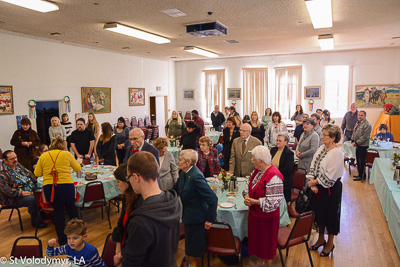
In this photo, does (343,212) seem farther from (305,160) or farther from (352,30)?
(352,30)

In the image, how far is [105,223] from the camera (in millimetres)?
5758

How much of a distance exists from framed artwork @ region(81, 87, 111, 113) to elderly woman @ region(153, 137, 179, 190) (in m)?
7.77

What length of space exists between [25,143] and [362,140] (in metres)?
8.53

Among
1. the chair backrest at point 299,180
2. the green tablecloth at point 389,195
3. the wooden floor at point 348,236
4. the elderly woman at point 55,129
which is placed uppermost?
the elderly woman at point 55,129

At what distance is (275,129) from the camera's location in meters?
8.25

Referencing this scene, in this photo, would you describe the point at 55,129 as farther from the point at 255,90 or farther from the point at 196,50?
the point at 255,90

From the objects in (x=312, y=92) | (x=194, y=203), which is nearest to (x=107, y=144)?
(x=194, y=203)

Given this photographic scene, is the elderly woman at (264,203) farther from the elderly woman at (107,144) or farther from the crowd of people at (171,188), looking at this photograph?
the elderly woman at (107,144)

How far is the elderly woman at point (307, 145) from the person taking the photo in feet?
19.6

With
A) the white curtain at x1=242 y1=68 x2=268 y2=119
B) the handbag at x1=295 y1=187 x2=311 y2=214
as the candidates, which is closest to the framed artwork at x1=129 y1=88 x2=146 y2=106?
the white curtain at x1=242 y1=68 x2=268 y2=119

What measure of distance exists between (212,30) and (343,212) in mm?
4880

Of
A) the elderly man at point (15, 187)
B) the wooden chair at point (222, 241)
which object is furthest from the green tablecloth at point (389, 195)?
A: the elderly man at point (15, 187)

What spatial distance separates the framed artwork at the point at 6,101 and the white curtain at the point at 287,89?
37.9ft

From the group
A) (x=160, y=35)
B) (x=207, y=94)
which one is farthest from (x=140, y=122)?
(x=160, y=35)
